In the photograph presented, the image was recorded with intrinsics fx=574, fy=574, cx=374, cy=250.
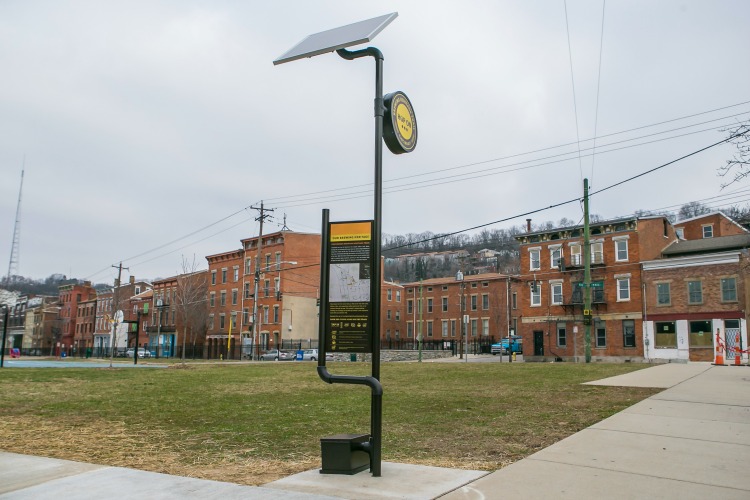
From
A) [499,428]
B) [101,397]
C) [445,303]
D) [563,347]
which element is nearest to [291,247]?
[445,303]

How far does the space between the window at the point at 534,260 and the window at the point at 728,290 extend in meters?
15.6

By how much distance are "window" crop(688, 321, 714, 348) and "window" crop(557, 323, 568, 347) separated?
416 inches

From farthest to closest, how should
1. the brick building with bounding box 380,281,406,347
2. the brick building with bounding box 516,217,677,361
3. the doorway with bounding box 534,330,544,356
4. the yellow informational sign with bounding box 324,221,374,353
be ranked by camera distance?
the brick building with bounding box 380,281,406,347
the doorway with bounding box 534,330,544,356
the brick building with bounding box 516,217,677,361
the yellow informational sign with bounding box 324,221,374,353

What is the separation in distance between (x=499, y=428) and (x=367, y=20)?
6000 millimetres

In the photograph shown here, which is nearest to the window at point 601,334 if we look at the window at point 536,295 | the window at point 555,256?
the window at point 536,295

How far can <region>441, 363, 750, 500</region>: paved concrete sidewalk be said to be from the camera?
4961 millimetres

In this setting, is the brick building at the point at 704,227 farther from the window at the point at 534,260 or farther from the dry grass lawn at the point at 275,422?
the dry grass lawn at the point at 275,422

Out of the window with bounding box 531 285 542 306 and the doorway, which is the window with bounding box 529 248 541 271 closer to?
the window with bounding box 531 285 542 306

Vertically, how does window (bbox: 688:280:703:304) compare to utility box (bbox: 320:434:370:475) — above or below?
above

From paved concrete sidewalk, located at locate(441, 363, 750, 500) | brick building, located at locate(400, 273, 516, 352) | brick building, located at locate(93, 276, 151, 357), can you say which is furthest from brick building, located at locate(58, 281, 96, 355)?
paved concrete sidewalk, located at locate(441, 363, 750, 500)

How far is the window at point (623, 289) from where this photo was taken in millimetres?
47969

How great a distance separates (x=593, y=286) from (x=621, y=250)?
12.6ft

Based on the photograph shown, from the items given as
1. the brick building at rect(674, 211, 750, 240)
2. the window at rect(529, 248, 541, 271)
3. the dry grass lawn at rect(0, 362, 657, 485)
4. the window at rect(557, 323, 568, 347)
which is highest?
the brick building at rect(674, 211, 750, 240)

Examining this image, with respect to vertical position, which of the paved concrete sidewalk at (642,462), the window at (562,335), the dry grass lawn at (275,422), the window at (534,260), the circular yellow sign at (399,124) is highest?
the window at (534,260)
